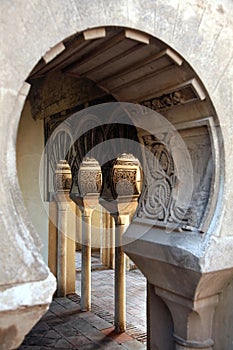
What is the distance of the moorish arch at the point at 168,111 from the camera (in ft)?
3.94

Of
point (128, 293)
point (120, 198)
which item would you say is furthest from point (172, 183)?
point (128, 293)

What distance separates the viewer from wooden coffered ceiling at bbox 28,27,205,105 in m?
1.50

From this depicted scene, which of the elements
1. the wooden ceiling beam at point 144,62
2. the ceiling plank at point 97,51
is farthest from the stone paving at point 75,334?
the ceiling plank at point 97,51

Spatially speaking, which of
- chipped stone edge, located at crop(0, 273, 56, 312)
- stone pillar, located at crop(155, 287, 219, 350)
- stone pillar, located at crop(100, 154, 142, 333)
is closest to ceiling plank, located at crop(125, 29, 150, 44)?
chipped stone edge, located at crop(0, 273, 56, 312)

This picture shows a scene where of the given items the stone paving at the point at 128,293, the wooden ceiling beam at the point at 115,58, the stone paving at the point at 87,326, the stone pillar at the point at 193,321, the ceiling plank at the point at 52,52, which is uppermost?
the wooden ceiling beam at the point at 115,58

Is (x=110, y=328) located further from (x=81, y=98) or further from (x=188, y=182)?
(x=188, y=182)

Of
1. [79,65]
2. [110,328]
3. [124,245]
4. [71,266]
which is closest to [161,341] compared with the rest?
[124,245]

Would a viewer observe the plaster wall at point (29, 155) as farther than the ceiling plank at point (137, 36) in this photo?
Yes

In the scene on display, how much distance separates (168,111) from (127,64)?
344 millimetres

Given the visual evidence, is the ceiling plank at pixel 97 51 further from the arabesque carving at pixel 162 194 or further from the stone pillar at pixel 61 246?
the stone pillar at pixel 61 246

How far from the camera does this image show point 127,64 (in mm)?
1796

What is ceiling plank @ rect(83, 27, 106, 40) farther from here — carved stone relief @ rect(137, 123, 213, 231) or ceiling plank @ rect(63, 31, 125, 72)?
carved stone relief @ rect(137, 123, 213, 231)

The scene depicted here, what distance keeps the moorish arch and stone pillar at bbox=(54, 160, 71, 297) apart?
288cm

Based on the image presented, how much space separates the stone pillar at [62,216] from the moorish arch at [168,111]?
9.46 ft
